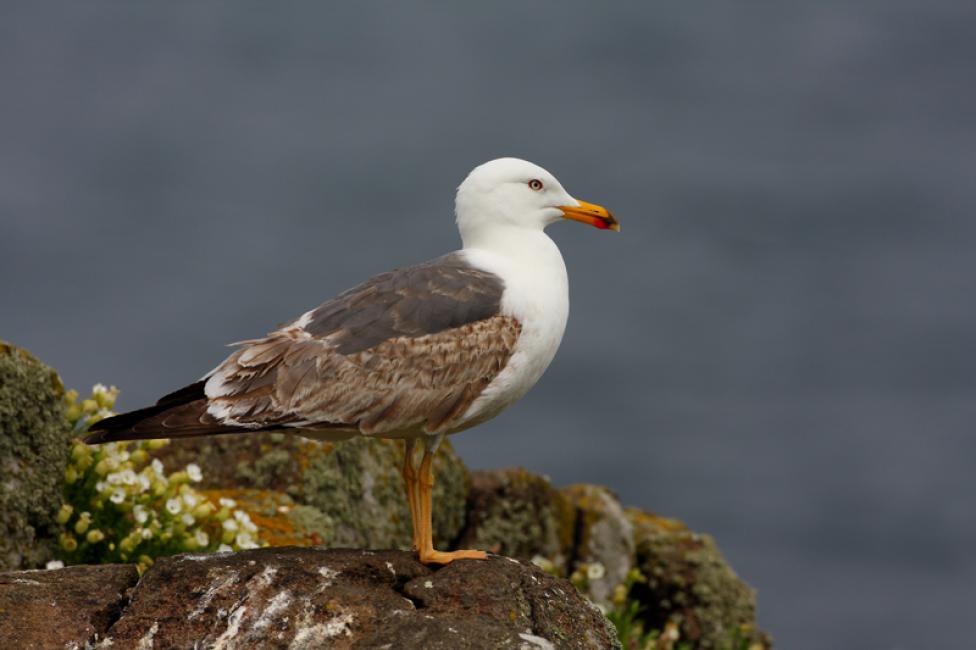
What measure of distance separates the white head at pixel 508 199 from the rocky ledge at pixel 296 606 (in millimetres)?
2493

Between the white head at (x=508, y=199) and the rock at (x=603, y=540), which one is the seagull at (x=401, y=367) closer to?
the white head at (x=508, y=199)

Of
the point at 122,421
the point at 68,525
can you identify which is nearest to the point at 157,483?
the point at 68,525

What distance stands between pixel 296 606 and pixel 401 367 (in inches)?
66.0

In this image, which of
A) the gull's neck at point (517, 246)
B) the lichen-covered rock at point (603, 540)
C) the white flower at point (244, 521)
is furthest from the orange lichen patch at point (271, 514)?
the lichen-covered rock at point (603, 540)

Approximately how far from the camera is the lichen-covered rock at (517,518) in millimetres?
14281

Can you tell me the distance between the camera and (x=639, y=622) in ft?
46.6

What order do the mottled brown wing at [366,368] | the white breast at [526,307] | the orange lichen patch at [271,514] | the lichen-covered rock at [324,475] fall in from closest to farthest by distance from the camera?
the mottled brown wing at [366,368] < the white breast at [526,307] < the orange lichen patch at [271,514] < the lichen-covered rock at [324,475]

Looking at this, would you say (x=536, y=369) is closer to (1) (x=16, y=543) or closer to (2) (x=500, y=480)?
(1) (x=16, y=543)

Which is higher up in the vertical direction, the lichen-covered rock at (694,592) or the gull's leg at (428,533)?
the lichen-covered rock at (694,592)

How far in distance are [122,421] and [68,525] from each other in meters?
2.70

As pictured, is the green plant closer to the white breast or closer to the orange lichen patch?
the orange lichen patch

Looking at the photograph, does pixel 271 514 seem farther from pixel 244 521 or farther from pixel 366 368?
pixel 366 368

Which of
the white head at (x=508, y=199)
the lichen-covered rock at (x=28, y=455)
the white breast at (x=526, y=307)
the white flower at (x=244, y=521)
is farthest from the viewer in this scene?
the white flower at (x=244, y=521)

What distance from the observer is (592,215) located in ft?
30.2
